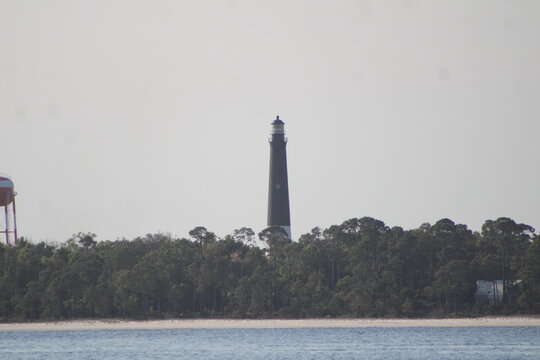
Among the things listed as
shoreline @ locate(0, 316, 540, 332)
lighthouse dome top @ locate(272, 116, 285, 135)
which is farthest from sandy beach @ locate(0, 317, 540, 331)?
lighthouse dome top @ locate(272, 116, 285, 135)

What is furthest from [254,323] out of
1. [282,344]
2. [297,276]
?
[282,344]

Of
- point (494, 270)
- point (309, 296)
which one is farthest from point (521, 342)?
point (309, 296)

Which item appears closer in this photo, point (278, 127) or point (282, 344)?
point (282, 344)

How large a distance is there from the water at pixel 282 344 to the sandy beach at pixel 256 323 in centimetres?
77

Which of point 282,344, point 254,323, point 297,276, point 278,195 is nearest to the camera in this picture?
point 282,344

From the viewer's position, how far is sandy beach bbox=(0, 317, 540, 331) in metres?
117

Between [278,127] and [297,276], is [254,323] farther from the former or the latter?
[278,127]

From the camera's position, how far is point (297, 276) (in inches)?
5094

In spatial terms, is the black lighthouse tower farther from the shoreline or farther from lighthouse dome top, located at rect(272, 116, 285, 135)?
the shoreline

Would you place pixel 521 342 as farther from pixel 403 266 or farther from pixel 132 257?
pixel 132 257

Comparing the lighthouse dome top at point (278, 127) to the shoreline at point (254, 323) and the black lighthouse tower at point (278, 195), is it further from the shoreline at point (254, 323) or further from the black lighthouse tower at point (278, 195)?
the shoreline at point (254, 323)

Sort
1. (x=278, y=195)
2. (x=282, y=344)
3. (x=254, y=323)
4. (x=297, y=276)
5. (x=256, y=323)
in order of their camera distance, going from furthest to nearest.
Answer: (x=278, y=195), (x=297, y=276), (x=256, y=323), (x=254, y=323), (x=282, y=344)

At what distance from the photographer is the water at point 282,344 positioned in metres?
95.7

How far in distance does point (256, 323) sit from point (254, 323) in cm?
24
